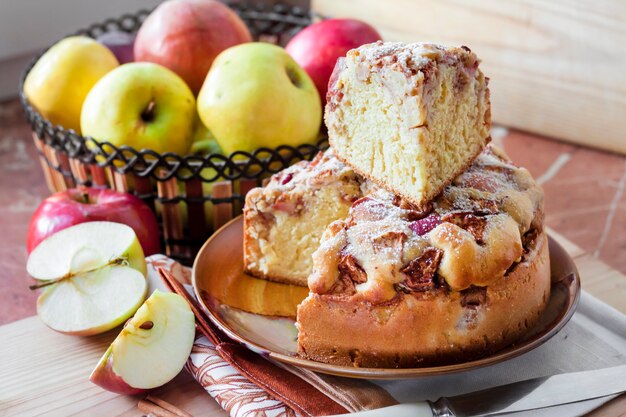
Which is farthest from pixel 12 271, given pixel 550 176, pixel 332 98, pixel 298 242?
pixel 550 176

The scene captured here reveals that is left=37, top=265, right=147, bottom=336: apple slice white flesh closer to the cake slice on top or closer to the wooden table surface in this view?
the wooden table surface

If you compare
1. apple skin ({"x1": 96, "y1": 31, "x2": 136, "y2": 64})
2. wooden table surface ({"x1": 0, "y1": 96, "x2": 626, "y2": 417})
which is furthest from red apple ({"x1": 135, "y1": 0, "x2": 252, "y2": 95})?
wooden table surface ({"x1": 0, "y1": 96, "x2": 626, "y2": 417})

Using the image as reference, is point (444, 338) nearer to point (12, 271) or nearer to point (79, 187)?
point (79, 187)

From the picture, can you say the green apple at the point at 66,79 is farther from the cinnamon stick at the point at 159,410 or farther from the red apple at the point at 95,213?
the cinnamon stick at the point at 159,410

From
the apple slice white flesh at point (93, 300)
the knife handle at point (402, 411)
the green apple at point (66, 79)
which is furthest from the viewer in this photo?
the green apple at point (66, 79)

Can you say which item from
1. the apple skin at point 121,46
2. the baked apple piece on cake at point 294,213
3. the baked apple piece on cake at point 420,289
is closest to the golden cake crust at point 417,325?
the baked apple piece on cake at point 420,289

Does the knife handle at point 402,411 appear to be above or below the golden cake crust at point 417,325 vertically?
below

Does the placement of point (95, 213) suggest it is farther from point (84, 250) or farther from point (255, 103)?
point (255, 103)
